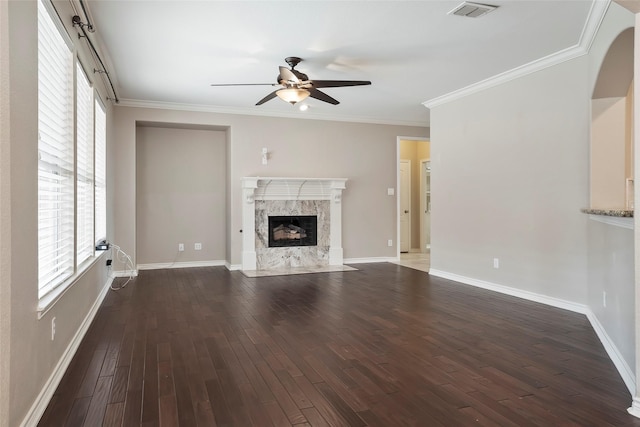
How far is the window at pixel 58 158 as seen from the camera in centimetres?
237

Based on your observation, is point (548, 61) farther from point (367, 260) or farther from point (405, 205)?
point (405, 205)

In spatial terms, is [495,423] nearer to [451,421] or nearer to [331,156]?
[451,421]

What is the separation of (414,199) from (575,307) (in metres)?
5.55

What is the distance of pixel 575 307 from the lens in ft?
13.5

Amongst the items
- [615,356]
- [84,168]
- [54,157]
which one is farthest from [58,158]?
[615,356]

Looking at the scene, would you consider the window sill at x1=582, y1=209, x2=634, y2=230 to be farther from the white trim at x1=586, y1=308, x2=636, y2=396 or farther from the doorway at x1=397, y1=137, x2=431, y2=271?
the doorway at x1=397, y1=137, x2=431, y2=271

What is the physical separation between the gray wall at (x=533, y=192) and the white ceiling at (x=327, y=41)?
0.34m

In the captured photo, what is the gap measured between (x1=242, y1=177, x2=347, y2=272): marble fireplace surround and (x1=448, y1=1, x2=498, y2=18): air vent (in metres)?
3.93

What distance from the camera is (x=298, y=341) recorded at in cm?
326

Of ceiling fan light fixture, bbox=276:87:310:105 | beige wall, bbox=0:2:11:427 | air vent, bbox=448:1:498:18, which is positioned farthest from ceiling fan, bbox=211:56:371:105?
beige wall, bbox=0:2:11:427

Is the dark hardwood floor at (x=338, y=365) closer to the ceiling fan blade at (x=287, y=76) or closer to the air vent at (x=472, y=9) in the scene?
the ceiling fan blade at (x=287, y=76)

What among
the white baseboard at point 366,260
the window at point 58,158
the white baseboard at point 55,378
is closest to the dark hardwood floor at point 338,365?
the white baseboard at point 55,378

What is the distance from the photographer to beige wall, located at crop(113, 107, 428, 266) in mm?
6246

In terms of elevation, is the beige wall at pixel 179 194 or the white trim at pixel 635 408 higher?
the beige wall at pixel 179 194
